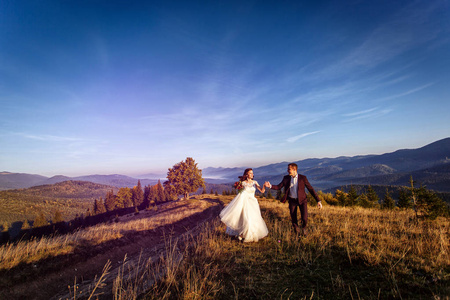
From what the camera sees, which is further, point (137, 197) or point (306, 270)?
point (137, 197)

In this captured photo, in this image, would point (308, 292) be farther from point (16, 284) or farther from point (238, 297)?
point (16, 284)

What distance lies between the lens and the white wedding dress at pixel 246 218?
288 inches

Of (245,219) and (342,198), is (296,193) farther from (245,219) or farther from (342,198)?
(342,198)

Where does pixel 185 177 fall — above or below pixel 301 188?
below

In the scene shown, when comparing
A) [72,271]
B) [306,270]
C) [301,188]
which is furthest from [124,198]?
[306,270]

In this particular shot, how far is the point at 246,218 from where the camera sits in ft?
24.6

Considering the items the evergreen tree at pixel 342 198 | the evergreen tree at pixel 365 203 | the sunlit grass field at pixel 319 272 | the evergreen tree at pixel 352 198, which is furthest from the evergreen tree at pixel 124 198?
the sunlit grass field at pixel 319 272

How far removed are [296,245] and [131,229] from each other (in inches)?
446

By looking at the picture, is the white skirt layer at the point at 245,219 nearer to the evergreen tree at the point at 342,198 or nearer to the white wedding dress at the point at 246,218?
the white wedding dress at the point at 246,218

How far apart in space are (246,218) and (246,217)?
0.12 feet

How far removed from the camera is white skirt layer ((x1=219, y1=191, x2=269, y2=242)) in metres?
7.32

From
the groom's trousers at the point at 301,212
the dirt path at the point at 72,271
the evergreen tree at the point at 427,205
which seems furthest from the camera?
the evergreen tree at the point at 427,205

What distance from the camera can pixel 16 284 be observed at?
253 inches

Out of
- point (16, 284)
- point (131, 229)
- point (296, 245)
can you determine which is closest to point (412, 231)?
point (296, 245)
